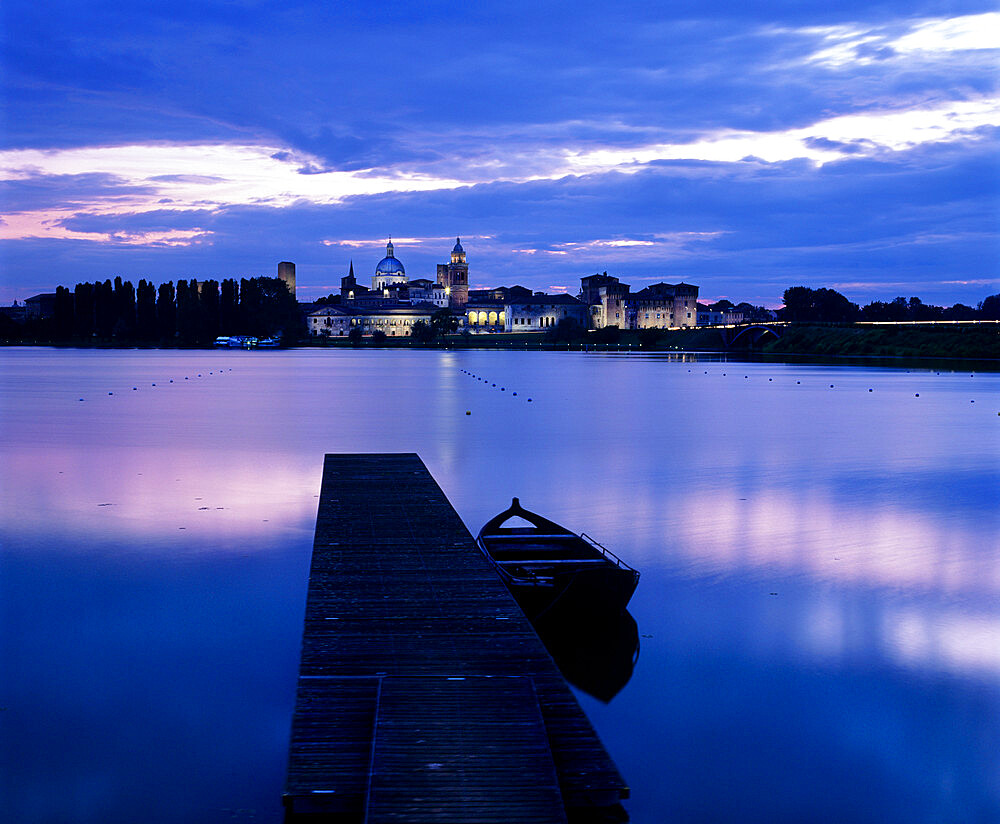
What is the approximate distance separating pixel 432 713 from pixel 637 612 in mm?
5734

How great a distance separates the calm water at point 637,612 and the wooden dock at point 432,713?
888mm

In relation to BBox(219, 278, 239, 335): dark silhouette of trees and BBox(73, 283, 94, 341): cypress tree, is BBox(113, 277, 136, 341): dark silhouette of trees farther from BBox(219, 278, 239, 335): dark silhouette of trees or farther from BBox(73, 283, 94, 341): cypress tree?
BBox(219, 278, 239, 335): dark silhouette of trees

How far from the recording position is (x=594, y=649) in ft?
37.4

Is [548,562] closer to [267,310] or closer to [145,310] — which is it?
[145,310]

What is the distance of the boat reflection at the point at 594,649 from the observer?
10555 millimetres

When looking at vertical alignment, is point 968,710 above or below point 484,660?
below

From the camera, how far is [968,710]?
9984 mm

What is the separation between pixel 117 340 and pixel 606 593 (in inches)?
5643

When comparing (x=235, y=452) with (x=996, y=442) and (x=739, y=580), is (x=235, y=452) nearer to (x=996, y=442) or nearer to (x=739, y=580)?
(x=739, y=580)

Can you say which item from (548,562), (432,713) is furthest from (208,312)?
(432,713)

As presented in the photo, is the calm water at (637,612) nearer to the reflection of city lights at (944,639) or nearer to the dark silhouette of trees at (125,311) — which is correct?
the reflection of city lights at (944,639)

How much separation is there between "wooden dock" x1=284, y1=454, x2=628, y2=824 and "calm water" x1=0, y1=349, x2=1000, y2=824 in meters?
0.89

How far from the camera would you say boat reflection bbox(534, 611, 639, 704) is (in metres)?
10.6

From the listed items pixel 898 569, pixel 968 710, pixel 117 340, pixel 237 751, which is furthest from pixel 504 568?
pixel 117 340
